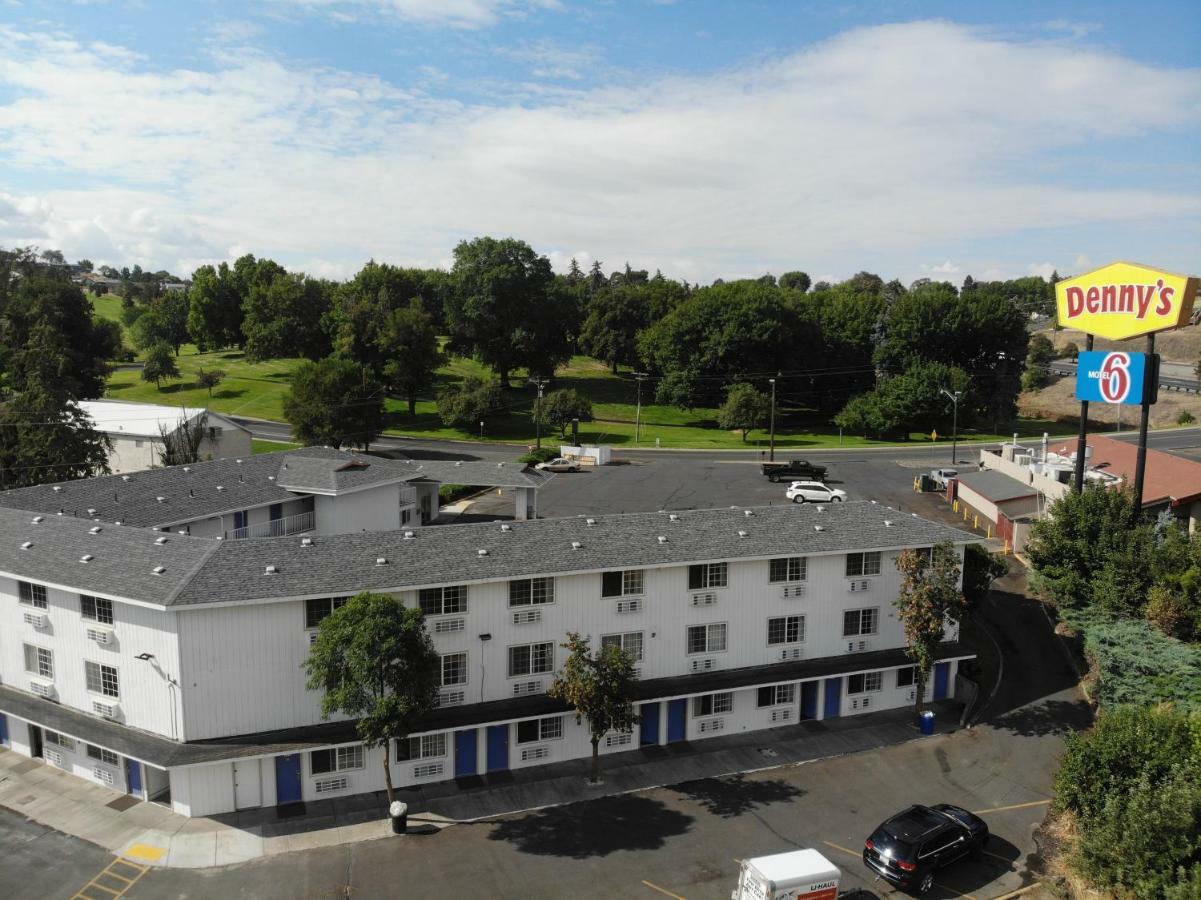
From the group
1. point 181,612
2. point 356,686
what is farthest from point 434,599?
point 181,612

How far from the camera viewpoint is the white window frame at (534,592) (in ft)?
116

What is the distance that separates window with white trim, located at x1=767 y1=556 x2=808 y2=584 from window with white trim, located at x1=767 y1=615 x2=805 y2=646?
5.75 ft

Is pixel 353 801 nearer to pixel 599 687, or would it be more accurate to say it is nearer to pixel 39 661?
pixel 599 687

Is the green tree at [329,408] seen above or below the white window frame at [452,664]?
above

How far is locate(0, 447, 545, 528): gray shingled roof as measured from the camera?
147ft

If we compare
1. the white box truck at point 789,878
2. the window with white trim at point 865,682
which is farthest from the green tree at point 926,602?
the white box truck at point 789,878

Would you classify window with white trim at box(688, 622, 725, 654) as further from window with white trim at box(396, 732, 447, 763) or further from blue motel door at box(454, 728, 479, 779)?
window with white trim at box(396, 732, 447, 763)

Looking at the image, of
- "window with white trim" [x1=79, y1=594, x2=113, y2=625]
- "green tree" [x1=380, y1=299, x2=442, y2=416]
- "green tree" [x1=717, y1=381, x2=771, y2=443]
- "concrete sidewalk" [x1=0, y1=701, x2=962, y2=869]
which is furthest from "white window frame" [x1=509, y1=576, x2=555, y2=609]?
"green tree" [x1=380, y1=299, x2=442, y2=416]

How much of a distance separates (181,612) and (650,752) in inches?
779

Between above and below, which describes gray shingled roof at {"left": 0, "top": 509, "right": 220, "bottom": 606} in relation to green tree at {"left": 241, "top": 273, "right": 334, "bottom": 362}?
below

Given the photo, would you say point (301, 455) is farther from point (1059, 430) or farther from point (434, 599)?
point (1059, 430)

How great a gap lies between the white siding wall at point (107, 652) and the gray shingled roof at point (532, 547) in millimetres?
2576

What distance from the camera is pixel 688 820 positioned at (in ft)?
106

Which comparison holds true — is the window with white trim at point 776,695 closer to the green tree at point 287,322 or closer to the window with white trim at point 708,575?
the window with white trim at point 708,575
